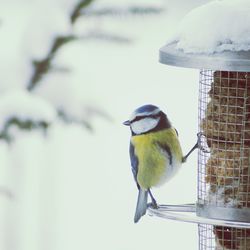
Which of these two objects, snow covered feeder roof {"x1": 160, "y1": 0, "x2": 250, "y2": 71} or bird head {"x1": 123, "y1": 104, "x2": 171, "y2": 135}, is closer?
snow covered feeder roof {"x1": 160, "y1": 0, "x2": 250, "y2": 71}

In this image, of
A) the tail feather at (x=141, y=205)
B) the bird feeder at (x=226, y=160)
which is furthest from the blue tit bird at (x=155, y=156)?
the bird feeder at (x=226, y=160)

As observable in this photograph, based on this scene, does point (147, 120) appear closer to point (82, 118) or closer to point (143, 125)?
point (143, 125)

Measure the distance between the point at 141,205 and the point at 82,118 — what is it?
40cm

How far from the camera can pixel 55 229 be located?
728 cm

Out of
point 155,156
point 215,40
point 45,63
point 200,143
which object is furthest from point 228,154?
point 45,63

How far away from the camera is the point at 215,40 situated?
112 inches

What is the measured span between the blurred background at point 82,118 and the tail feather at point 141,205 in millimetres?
263

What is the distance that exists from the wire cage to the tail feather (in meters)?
0.17

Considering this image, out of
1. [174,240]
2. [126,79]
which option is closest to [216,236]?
[174,240]

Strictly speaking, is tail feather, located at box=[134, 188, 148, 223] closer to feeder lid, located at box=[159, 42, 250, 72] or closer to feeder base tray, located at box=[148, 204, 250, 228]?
feeder base tray, located at box=[148, 204, 250, 228]

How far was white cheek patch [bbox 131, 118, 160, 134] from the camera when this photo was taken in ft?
10.5

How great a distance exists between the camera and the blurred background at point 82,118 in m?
3.04

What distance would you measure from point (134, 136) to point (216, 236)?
41 centimetres

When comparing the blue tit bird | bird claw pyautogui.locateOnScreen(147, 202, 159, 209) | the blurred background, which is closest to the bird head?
the blue tit bird
